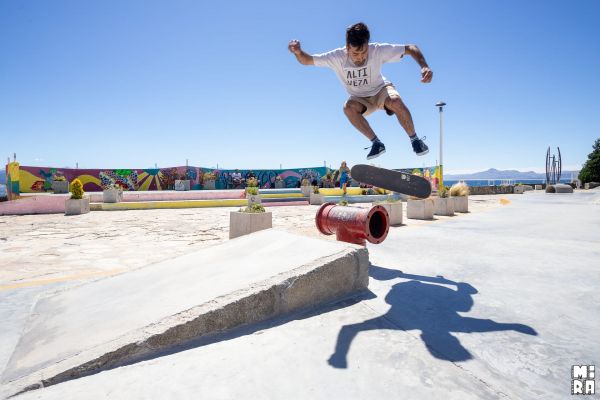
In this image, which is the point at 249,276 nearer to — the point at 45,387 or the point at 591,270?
the point at 45,387

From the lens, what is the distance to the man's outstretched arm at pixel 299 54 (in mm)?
3871

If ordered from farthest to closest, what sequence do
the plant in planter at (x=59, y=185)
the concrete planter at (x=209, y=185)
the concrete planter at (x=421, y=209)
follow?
the concrete planter at (x=209, y=185) → the plant in planter at (x=59, y=185) → the concrete planter at (x=421, y=209)

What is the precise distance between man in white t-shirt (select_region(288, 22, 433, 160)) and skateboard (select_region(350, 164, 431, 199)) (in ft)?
0.66

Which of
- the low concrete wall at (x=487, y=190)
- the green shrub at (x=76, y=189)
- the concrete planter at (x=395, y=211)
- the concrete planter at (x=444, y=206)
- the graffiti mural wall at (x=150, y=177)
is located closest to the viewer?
the concrete planter at (x=395, y=211)

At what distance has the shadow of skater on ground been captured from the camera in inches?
81.0

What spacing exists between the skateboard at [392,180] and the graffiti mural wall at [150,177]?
2493 centimetres

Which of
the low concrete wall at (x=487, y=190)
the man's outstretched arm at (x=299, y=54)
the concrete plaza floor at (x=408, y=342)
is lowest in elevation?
the concrete plaza floor at (x=408, y=342)

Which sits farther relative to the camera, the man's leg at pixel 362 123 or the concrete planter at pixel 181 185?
the concrete planter at pixel 181 185

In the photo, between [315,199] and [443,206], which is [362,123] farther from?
[315,199]

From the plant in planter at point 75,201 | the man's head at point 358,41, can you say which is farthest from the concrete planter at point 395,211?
the plant in planter at point 75,201

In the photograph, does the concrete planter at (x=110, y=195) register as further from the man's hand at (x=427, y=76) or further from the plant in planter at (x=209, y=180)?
the man's hand at (x=427, y=76)

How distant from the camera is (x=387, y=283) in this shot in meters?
3.43

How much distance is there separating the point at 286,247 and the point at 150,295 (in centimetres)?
140

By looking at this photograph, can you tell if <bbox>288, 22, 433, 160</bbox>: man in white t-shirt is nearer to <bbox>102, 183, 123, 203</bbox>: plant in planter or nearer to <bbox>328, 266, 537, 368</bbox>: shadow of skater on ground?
<bbox>328, 266, 537, 368</bbox>: shadow of skater on ground
